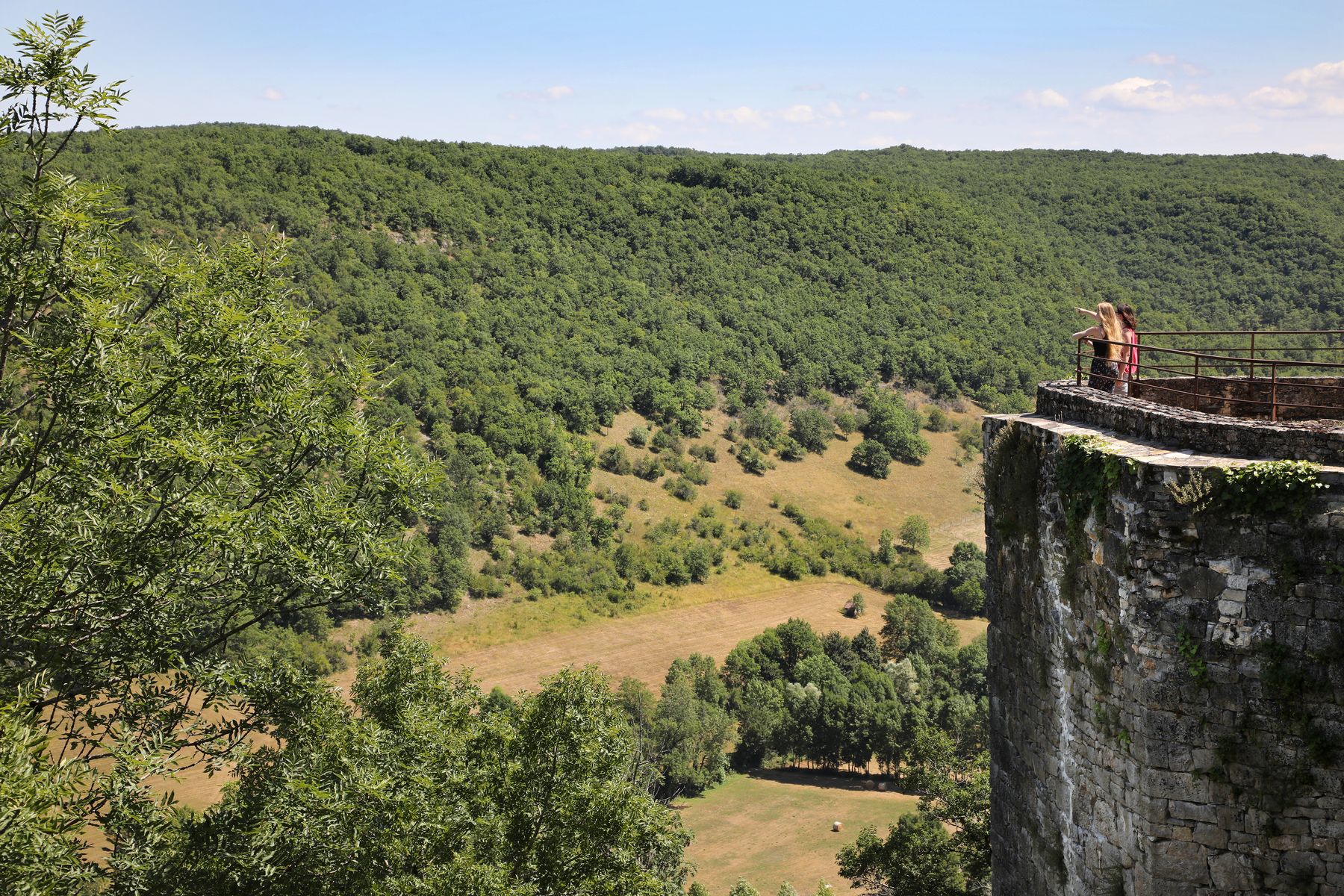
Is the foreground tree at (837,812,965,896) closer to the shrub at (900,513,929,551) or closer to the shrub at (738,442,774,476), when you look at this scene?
the shrub at (900,513,929,551)

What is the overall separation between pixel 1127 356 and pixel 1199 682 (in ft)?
15.7

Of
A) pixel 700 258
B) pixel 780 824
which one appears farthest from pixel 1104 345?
pixel 700 258

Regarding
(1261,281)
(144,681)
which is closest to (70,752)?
Answer: (144,681)

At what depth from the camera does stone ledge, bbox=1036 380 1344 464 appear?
215 inches

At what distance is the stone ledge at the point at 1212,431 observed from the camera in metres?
5.46

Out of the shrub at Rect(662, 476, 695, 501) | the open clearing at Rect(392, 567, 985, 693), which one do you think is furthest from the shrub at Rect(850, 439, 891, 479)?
the shrub at Rect(662, 476, 695, 501)

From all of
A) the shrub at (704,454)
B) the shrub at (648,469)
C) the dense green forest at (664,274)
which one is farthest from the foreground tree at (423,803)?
the shrub at (704,454)

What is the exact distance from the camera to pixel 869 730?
41.8 m

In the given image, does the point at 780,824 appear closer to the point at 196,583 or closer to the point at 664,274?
the point at 196,583

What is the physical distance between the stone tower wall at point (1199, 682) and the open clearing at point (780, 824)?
1070 inches

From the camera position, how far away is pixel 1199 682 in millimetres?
5477

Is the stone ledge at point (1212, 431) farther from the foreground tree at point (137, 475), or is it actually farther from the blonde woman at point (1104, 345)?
the foreground tree at point (137, 475)

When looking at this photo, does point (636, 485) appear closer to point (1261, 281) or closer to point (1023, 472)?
point (1023, 472)

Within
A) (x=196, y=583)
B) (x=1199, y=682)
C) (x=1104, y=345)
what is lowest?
(x=196, y=583)
